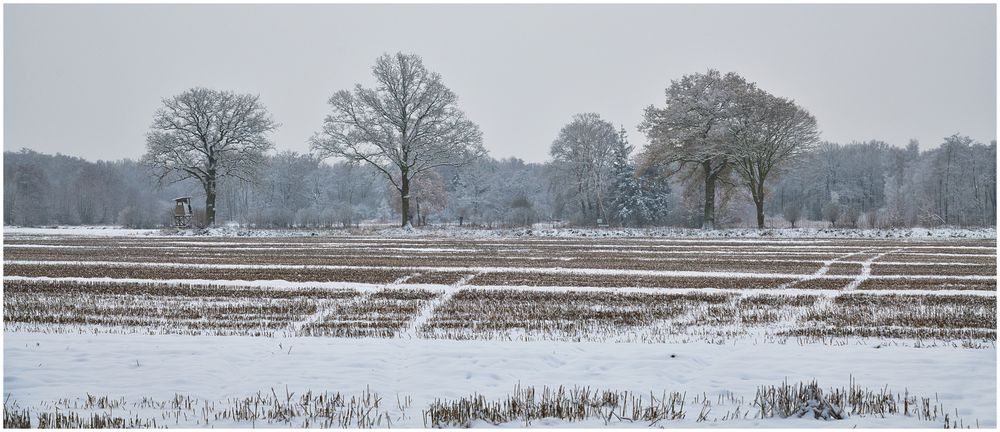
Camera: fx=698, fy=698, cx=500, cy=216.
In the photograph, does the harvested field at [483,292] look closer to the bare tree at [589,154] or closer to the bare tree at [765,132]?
the bare tree at [765,132]

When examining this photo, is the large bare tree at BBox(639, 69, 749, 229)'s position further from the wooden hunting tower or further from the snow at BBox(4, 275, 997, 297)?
the wooden hunting tower

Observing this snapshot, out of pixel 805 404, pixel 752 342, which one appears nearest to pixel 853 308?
pixel 752 342

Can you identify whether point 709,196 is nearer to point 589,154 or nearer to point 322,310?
point 589,154

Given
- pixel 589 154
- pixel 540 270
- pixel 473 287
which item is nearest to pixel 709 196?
pixel 589 154

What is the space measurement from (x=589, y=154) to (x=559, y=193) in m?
6.84

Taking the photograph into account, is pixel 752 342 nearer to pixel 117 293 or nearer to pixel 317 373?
pixel 317 373

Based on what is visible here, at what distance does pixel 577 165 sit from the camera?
69.1m

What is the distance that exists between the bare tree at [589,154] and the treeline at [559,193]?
198 millimetres

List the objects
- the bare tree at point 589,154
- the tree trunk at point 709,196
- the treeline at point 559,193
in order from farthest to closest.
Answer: the bare tree at point 589,154 → the treeline at point 559,193 → the tree trunk at point 709,196

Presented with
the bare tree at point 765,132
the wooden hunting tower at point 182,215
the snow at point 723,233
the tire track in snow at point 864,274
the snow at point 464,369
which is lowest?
the snow at point 464,369

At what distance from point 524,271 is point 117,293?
35.0 feet

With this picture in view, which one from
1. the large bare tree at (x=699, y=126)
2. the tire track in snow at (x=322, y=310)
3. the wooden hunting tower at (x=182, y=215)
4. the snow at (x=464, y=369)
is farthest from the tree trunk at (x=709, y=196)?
the wooden hunting tower at (x=182, y=215)

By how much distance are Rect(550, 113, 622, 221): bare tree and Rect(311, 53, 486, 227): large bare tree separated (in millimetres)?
21547

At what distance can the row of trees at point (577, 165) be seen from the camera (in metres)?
47.2
